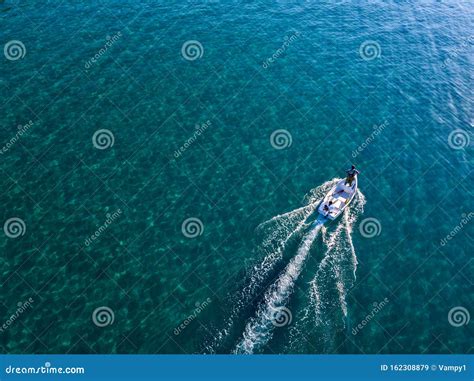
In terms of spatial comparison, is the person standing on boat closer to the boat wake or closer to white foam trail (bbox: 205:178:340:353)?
white foam trail (bbox: 205:178:340:353)

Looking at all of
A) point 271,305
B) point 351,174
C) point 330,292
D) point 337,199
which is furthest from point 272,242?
point 351,174

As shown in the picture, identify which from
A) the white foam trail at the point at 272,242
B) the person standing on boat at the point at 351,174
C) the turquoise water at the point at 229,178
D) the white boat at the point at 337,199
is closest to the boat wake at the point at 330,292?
the turquoise water at the point at 229,178

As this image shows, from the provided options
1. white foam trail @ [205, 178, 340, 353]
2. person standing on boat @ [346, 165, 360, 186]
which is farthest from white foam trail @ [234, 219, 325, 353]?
person standing on boat @ [346, 165, 360, 186]

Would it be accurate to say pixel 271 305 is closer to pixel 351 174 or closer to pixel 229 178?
pixel 229 178

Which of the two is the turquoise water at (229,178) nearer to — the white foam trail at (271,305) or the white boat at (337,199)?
the white foam trail at (271,305)

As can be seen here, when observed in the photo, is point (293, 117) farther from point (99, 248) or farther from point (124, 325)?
point (124, 325)
